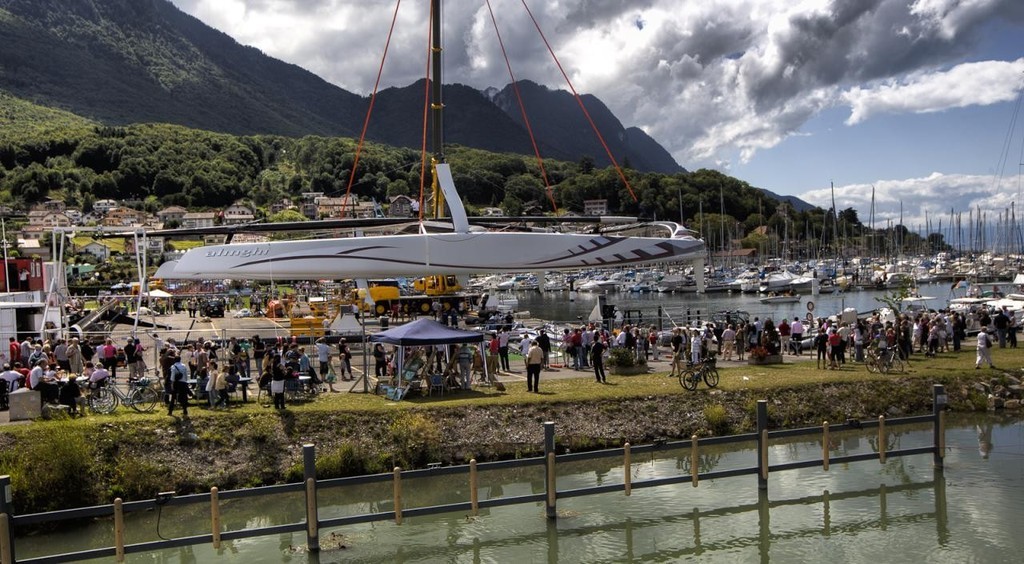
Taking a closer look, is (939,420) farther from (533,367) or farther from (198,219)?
(198,219)

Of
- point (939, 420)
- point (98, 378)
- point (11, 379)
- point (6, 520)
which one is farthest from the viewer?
point (11, 379)

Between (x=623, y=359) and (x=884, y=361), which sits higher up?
(x=623, y=359)

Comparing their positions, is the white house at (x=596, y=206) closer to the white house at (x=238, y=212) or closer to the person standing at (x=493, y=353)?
the white house at (x=238, y=212)

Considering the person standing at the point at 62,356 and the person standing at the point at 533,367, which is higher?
the person standing at the point at 62,356

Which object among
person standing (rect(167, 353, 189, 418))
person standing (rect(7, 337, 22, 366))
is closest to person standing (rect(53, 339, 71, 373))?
person standing (rect(7, 337, 22, 366))

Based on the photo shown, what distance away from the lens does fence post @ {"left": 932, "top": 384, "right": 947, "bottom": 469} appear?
1622 centimetres

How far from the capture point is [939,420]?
1655cm

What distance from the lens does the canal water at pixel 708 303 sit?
67.0 meters

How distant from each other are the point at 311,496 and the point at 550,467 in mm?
3897

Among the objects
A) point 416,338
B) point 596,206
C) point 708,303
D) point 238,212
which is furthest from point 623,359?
point 238,212

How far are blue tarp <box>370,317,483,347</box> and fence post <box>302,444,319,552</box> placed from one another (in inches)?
254

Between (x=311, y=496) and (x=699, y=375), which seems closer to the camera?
(x=311, y=496)

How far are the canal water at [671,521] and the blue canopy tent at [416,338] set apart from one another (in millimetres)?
2721

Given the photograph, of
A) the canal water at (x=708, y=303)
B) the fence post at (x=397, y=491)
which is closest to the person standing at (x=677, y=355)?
the fence post at (x=397, y=491)
